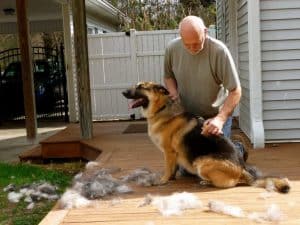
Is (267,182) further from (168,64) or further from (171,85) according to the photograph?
(168,64)

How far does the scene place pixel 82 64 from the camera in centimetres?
823

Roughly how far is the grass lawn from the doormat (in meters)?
1.70

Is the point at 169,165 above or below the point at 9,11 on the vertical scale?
below

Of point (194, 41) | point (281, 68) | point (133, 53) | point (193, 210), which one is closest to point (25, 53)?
point (133, 53)

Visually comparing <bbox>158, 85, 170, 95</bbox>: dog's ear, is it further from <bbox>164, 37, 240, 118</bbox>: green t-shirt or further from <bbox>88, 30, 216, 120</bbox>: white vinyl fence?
<bbox>88, 30, 216, 120</bbox>: white vinyl fence

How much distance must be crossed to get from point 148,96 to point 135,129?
5318 millimetres

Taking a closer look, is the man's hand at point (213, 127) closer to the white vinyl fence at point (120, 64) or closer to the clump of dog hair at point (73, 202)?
the clump of dog hair at point (73, 202)

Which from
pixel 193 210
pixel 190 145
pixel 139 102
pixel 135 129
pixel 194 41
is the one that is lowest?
pixel 135 129

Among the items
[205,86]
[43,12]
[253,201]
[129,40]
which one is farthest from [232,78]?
[43,12]

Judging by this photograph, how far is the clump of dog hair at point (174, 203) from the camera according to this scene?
380 cm

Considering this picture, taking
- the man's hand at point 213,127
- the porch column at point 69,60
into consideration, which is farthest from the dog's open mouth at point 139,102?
the porch column at point 69,60

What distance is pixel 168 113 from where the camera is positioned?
453 cm

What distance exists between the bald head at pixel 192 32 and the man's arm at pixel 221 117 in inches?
20.3

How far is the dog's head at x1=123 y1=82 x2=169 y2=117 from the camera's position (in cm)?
439
